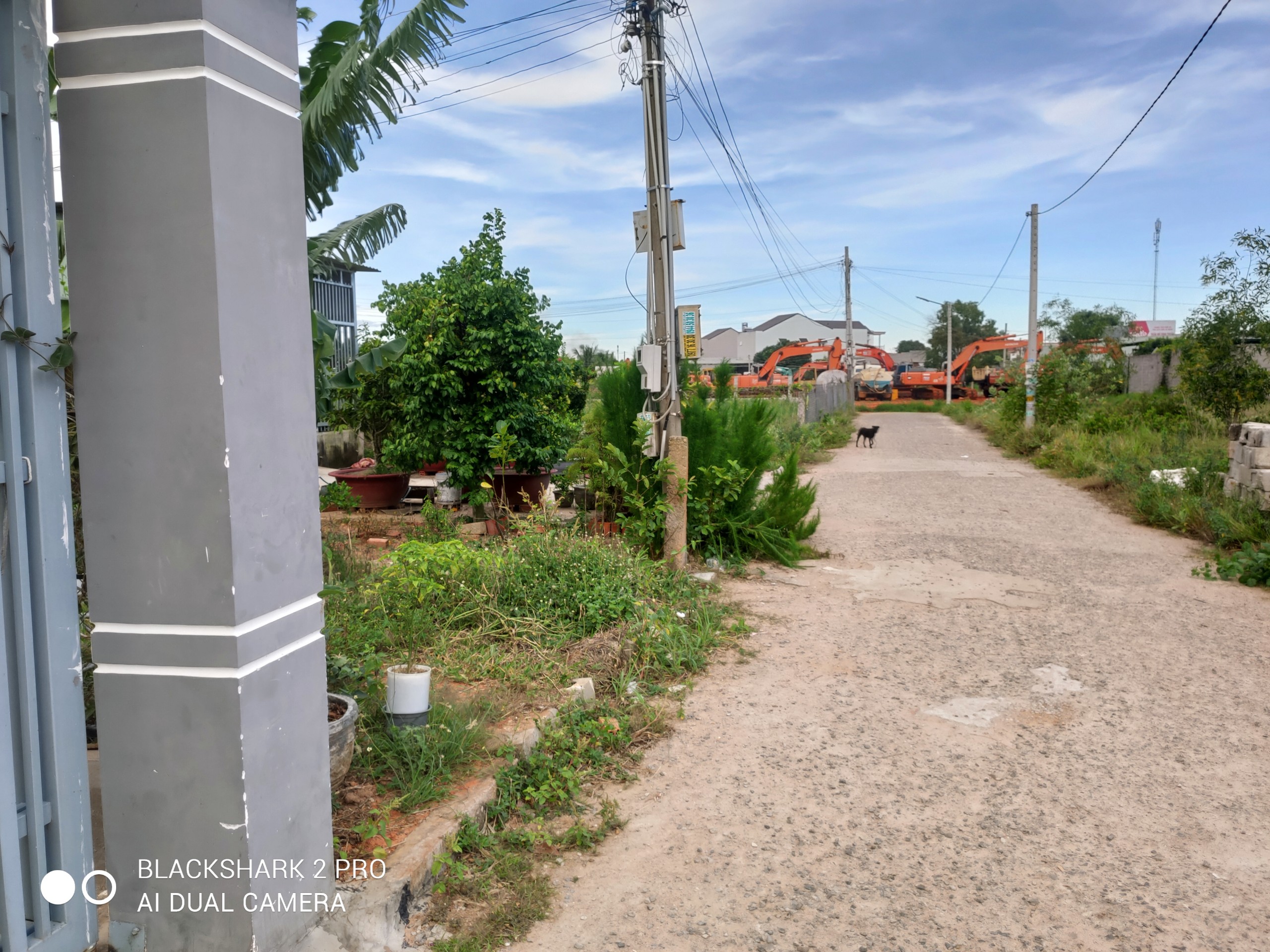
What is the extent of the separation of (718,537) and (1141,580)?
3.62 metres

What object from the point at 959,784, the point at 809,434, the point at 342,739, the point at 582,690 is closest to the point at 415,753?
the point at 342,739

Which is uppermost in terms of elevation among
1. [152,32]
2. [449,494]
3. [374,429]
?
[152,32]

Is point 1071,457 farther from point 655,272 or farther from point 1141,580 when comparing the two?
point 655,272

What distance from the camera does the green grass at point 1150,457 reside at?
8695 millimetres

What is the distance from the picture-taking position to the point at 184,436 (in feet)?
6.70

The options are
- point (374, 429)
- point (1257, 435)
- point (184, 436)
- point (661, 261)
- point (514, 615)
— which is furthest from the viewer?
point (374, 429)

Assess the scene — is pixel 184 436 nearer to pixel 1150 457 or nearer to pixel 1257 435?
pixel 1257 435

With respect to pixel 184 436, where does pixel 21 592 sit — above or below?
below

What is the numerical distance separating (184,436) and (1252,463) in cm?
951

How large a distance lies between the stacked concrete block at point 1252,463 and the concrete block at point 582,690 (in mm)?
7230

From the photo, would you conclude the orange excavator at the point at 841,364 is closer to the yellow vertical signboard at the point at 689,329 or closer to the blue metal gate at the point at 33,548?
the yellow vertical signboard at the point at 689,329

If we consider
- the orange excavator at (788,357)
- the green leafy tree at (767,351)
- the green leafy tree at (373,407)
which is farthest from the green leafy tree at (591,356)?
the green leafy tree at (767,351)

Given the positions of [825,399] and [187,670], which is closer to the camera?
[187,670]

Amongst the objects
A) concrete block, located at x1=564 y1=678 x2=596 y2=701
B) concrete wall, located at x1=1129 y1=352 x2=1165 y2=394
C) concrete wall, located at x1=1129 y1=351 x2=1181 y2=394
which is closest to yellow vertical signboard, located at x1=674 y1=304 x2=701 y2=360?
concrete block, located at x1=564 y1=678 x2=596 y2=701
